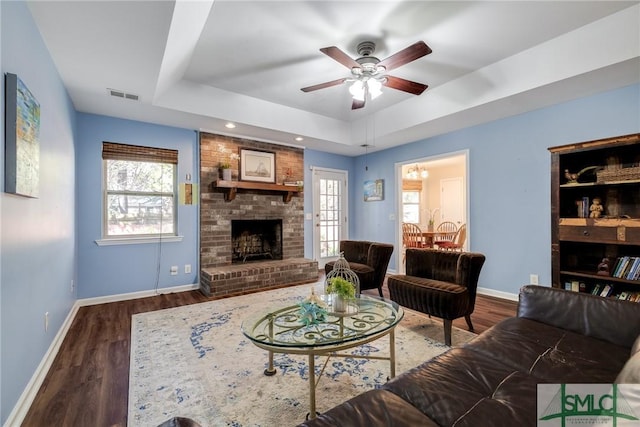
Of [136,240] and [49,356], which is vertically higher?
[136,240]

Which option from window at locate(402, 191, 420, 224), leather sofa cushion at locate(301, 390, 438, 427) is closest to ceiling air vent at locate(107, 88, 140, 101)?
leather sofa cushion at locate(301, 390, 438, 427)

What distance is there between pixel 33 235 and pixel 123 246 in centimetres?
211

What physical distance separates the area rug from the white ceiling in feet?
7.83

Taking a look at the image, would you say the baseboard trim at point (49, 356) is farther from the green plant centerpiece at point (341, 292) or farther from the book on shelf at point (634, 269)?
the book on shelf at point (634, 269)

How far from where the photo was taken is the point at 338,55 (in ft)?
7.93

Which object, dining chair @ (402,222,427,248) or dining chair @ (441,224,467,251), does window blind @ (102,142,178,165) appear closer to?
dining chair @ (402,222,427,248)

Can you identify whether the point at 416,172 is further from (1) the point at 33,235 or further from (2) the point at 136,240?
(1) the point at 33,235

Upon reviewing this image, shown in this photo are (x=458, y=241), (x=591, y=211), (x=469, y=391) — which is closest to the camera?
(x=469, y=391)

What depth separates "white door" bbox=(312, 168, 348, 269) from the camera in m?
5.85

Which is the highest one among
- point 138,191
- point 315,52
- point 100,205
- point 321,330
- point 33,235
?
point 315,52

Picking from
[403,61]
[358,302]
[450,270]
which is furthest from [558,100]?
[358,302]

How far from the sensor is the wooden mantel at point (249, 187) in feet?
14.7

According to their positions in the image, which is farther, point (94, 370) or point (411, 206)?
point (411, 206)

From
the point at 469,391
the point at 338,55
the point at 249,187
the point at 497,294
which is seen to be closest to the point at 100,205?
the point at 249,187
